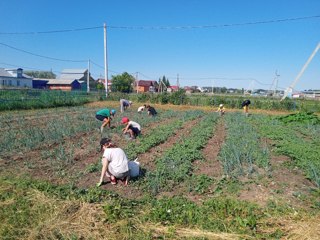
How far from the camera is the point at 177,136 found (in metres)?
11.0

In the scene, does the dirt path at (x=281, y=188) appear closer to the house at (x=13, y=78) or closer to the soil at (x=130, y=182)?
the soil at (x=130, y=182)

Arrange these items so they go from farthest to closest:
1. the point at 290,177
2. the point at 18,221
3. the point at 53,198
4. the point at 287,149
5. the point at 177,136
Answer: the point at 177,136, the point at 287,149, the point at 290,177, the point at 53,198, the point at 18,221

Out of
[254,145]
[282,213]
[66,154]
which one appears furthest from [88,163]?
[254,145]

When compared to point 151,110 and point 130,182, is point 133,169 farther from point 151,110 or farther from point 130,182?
point 151,110

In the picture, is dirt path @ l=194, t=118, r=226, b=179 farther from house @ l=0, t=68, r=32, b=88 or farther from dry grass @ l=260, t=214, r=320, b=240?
house @ l=0, t=68, r=32, b=88

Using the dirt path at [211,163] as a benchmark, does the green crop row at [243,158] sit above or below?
above

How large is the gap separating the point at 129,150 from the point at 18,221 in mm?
4249

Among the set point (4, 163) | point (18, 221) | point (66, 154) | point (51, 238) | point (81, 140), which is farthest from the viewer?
point (81, 140)

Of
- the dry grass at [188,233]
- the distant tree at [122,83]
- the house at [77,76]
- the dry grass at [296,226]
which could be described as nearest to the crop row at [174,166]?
the dry grass at [188,233]

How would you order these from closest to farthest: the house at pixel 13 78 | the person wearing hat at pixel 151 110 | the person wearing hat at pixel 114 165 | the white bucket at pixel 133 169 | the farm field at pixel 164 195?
the farm field at pixel 164 195, the person wearing hat at pixel 114 165, the white bucket at pixel 133 169, the person wearing hat at pixel 151 110, the house at pixel 13 78

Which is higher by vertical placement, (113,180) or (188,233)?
(113,180)

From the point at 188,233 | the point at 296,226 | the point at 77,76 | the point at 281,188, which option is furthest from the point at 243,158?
the point at 77,76

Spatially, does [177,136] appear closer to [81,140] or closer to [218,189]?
[81,140]

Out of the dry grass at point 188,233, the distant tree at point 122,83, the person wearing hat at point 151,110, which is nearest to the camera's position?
the dry grass at point 188,233
